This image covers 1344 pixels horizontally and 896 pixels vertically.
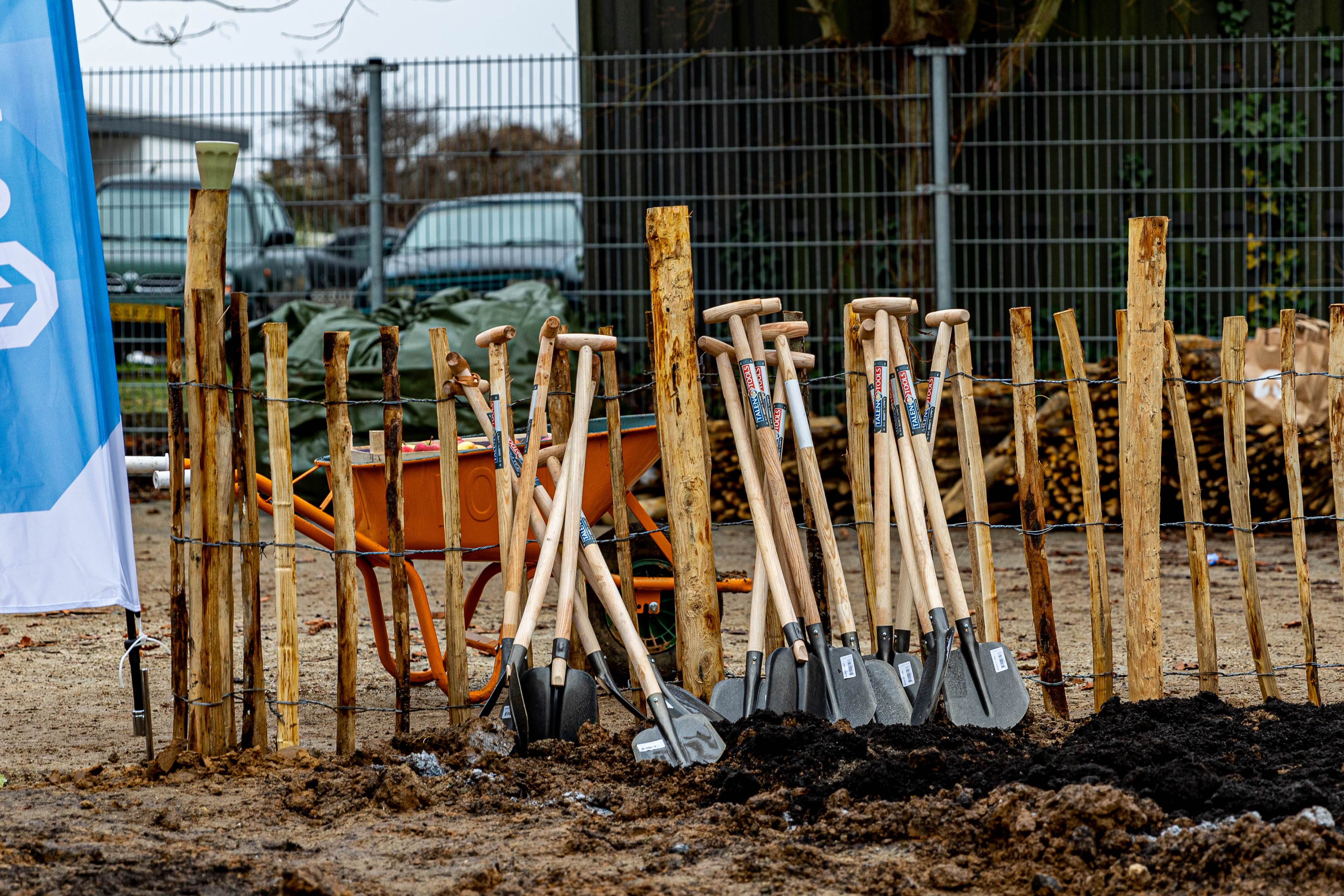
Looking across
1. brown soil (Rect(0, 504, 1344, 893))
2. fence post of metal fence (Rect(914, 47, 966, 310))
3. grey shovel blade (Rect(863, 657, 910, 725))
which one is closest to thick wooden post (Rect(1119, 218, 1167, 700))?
brown soil (Rect(0, 504, 1344, 893))

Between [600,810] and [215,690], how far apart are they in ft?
3.65

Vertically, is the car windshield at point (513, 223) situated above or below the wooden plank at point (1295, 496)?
above

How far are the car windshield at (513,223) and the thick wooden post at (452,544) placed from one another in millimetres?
5051

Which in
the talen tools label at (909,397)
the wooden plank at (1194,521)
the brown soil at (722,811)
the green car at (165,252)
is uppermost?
the green car at (165,252)

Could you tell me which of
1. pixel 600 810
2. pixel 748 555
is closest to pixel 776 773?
pixel 600 810

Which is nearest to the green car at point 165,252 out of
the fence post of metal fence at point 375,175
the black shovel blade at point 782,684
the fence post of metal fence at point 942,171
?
the fence post of metal fence at point 375,175

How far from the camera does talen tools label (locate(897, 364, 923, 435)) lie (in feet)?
12.9

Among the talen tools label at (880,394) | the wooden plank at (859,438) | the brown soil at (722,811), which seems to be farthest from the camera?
the wooden plank at (859,438)

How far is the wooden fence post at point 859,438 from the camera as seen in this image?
162 inches

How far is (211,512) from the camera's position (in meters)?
3.48

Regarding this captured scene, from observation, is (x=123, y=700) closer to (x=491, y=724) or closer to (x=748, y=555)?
(x=491, y=724)

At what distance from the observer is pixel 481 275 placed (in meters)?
8.93

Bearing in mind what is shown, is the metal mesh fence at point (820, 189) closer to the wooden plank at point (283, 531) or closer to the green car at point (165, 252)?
the green car at point (165, 252)

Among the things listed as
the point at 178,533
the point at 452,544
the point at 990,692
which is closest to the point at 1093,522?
the point at 990,692
